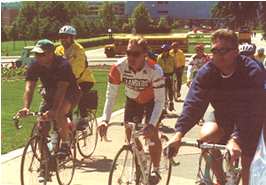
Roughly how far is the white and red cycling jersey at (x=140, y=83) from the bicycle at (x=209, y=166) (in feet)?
2.96

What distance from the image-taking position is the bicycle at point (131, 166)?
174 inches

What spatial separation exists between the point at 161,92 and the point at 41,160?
3.55 feet

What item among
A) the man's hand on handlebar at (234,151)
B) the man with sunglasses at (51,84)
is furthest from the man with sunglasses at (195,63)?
the man's hand on handlebar at (234,151)

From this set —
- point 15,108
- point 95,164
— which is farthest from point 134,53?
point 15,108

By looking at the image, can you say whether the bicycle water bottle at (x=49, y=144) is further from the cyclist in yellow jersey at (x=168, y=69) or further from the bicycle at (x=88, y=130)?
the cyclist in yellow jersey at (x=168, y=69)

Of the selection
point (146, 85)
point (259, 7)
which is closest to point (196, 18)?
point (259, 7)

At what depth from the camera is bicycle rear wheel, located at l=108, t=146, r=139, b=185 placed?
4.40m

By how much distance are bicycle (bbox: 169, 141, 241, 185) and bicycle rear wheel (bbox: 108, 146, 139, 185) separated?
2.55 feet

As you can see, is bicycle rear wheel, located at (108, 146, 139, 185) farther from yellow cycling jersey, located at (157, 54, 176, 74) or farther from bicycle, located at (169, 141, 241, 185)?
yellow cycling jersey, located at (157, 54, 176, 74)

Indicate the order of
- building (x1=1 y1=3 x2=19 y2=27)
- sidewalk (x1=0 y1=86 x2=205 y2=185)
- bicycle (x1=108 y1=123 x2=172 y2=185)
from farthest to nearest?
1. building (x1=1 y1=3 x2=19 y2=27)
2. sidewalk (x1=0 y1=86 x2=205 y2=185)
3. bicycle (x1=108 y1=123 x2=172 y2=185)

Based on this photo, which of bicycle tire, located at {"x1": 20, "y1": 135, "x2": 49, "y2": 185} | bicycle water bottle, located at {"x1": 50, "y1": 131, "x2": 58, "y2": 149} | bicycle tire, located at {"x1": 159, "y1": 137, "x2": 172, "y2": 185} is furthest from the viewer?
bicycle water bottle, located at {"x1": 50, "y1": 131, "x2": 58, "y2": 149}

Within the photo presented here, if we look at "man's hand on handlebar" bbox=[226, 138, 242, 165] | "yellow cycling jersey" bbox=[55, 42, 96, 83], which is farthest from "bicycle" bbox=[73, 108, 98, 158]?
"man's hand on handlebar" bbox=[226, 138, 242, 165]

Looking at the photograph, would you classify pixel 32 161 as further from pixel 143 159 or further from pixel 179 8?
pixel 179 8

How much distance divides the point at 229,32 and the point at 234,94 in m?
0.35
